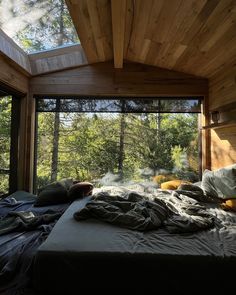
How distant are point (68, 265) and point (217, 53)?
9.47ft

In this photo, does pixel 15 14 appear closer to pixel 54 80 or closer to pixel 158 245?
pixel 54 80

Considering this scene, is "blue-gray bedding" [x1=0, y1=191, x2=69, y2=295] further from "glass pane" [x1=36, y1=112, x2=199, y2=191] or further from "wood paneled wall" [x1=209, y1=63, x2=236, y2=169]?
"wood paneled wall" [x1=209, y1=63, x2=236, y2=169]

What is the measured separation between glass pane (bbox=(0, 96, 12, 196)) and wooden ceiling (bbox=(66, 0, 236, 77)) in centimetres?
134

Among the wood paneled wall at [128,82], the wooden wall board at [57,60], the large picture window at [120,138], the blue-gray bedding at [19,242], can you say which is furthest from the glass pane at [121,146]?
the blue-gray bedding at [19,242]

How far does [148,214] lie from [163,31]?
6.61ft

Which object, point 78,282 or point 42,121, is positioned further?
point 42,121

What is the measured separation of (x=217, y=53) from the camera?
3.24m

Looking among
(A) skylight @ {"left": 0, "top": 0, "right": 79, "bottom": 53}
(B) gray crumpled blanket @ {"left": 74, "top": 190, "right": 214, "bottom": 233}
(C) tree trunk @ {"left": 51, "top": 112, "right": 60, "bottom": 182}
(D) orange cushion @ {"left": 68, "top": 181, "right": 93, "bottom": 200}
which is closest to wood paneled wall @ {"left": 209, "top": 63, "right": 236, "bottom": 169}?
(B) gray crumpled blanket @ {"left": 74, "top": 190, "right": 214, "bottom": 233}

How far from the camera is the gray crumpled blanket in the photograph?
6.75 feet

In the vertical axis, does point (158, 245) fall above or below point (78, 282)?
above

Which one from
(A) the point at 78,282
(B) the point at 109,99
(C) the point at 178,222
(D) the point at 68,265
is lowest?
(A) the point at 78,282

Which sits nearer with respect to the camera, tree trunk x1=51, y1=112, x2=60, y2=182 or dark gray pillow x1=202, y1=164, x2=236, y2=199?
dark gray pillow x1=202, y1=164, x2=236, y2=199

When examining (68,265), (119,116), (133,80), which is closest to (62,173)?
(119,116)

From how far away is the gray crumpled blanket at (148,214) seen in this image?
206cm
